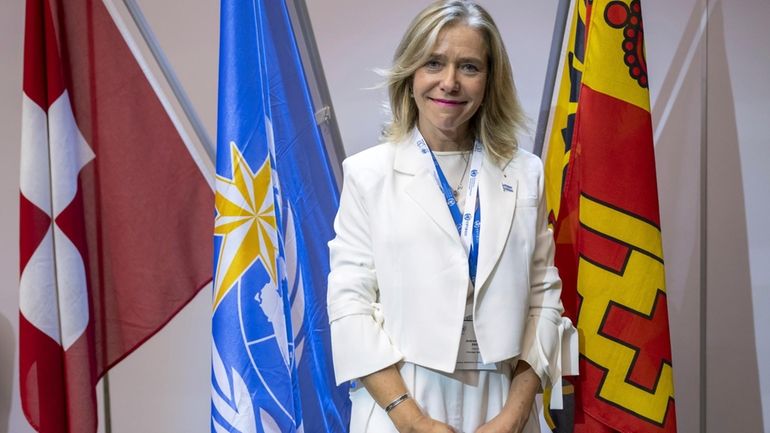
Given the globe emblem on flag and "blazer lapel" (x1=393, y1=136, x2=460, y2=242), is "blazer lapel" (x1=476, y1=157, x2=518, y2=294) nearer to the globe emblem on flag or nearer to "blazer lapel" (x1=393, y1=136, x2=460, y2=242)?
"blazer lapel" (x1=393, y1=136, x2=460, y2=242)

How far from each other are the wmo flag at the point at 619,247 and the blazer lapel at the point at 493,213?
0.30 meters

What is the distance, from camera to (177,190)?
7.32 feet

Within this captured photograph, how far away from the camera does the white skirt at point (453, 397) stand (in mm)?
1579

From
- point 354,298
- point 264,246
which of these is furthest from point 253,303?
point 354,298

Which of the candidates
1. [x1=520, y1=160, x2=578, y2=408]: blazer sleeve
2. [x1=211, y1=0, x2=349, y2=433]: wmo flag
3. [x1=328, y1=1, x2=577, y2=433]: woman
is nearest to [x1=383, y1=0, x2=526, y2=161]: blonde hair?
[x1=328, y1=1, x2=577, y2=433]: woman

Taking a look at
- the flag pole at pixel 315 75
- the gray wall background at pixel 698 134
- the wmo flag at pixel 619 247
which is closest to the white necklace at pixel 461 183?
the wmo flag at pixel 619 247

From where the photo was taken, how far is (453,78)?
1.58 metres

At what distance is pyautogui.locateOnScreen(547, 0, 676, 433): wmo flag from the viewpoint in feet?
6.02

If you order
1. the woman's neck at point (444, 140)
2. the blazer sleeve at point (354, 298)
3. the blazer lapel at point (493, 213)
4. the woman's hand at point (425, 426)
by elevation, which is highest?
the woman's neck at point (444, 140)

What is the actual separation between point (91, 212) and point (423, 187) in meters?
0.98

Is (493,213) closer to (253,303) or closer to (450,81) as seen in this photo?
(450,81)

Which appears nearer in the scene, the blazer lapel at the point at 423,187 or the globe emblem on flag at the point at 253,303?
the blazer lapel at the point at 423,187

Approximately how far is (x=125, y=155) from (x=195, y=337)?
27.7 inches

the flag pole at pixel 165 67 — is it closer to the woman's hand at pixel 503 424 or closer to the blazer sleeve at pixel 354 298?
the blazer sleeve at pixel 354 298
